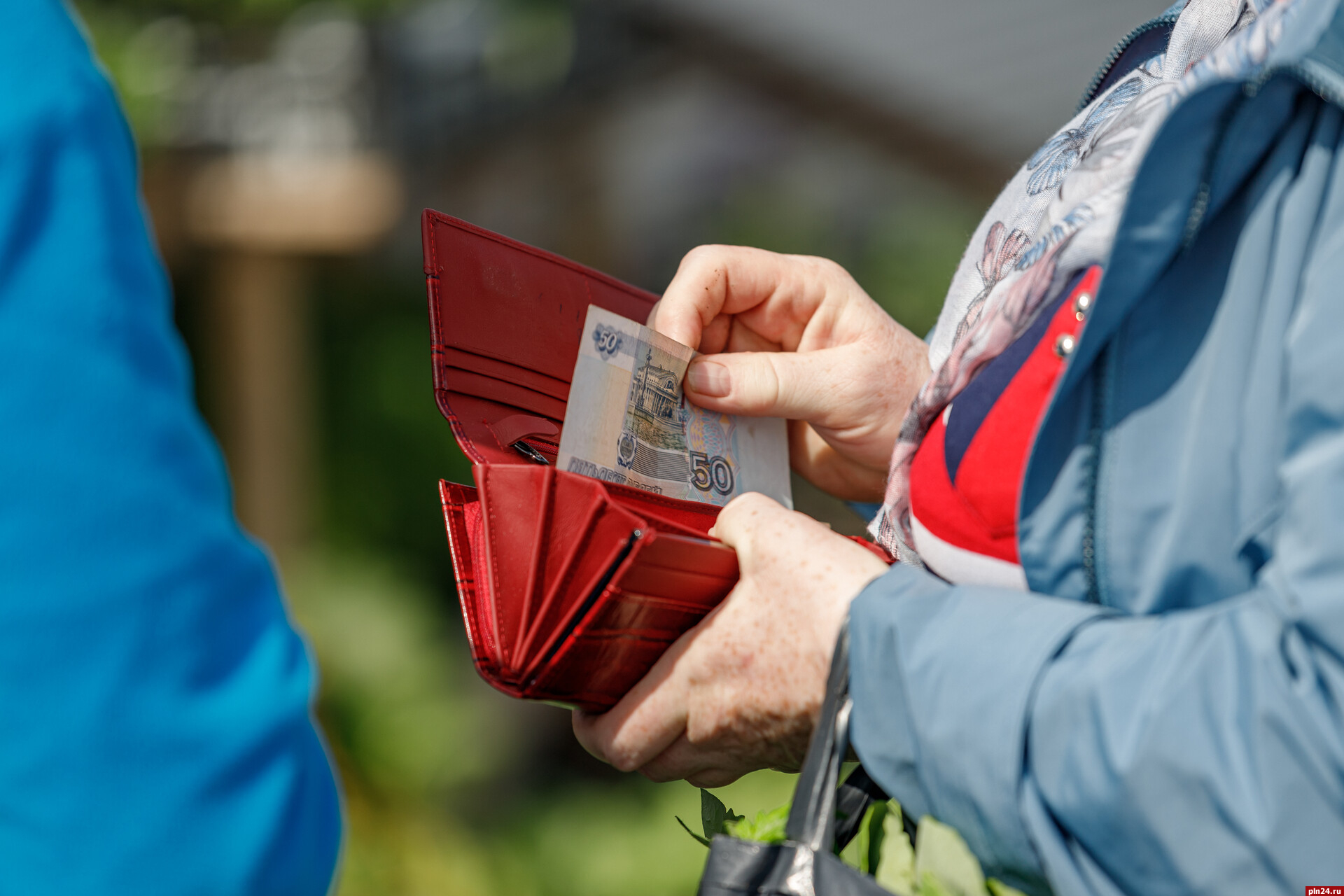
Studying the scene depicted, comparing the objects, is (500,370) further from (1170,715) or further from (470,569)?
(1170,715)

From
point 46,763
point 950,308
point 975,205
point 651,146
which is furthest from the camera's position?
point 651,146

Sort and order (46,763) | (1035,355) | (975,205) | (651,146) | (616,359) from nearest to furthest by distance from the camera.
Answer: (46,763) < (1035,355) < (616,359) < (975,205) < (651,146)

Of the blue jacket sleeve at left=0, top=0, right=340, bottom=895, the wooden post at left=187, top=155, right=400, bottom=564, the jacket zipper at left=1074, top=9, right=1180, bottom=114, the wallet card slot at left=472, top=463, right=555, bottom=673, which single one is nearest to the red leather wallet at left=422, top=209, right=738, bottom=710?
the wallet card slot at left=472, top=463, right=555, bottom=673

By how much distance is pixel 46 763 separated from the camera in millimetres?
587

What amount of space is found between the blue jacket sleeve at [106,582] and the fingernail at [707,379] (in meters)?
0.61

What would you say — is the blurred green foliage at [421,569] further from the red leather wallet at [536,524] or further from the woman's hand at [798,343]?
the red leather wallet at [536,524]

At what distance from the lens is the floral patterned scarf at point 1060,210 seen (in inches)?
31.0

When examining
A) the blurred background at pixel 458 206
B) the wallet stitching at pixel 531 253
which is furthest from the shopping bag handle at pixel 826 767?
the blurred background at pixel 458 206

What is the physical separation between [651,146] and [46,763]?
506 centimetres

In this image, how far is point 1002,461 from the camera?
2.85ft

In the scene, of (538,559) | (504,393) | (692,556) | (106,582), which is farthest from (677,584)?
(106,582)

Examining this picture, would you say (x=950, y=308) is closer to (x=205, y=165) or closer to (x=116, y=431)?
(x=116, y=431)

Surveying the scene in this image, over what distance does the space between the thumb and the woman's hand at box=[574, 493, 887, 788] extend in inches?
7.5

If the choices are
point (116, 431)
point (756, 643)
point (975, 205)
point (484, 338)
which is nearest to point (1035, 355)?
point (756, 643)
